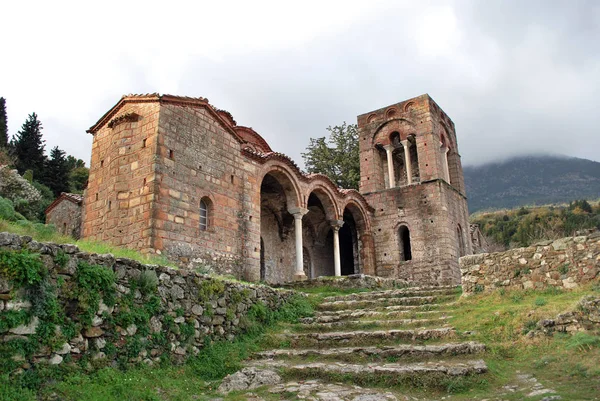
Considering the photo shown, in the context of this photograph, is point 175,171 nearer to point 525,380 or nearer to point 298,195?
point 298,195

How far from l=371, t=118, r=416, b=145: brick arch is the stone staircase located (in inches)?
508

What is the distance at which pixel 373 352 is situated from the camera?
295 inches

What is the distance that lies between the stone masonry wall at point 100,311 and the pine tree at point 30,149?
2275 centimetres

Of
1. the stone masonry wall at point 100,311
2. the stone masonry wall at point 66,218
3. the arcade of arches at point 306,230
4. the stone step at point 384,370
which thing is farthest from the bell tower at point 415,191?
the stone masonry wall at point 100,311

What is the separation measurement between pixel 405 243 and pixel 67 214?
1339 centimetres

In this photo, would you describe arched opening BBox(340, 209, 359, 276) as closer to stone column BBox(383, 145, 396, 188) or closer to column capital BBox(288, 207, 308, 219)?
stone column BBox(383, 145, 396, 188)

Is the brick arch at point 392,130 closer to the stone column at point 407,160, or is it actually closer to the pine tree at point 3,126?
the stone column at point 407,160

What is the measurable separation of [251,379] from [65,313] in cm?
260

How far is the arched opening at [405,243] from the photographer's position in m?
20.9

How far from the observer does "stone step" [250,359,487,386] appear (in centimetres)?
620

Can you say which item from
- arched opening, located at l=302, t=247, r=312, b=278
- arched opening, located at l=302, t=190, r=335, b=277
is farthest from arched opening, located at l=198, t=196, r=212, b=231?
arched opening, located at l=302, t=247, r=312, b=278

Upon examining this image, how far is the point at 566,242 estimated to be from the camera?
8180 mm

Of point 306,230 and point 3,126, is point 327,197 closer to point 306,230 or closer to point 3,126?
point 306,230

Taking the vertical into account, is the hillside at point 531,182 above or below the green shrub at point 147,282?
above
